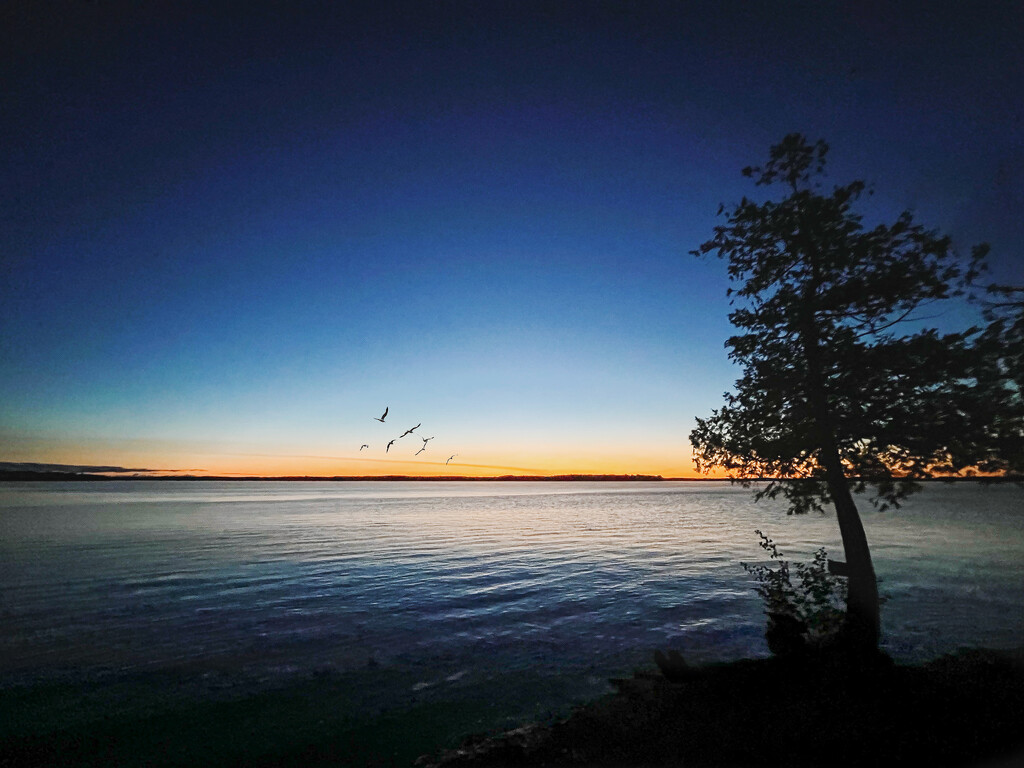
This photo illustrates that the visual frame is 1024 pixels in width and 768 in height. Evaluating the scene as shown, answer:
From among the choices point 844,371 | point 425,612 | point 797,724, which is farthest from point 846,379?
point 425,612

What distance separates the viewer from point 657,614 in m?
19.2

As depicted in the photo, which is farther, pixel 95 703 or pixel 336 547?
pixel 336 547

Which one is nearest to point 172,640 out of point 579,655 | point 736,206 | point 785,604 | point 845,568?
point 579,655

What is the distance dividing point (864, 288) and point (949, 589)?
2108 centimetres

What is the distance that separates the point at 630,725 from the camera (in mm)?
9438

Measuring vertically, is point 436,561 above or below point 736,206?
below

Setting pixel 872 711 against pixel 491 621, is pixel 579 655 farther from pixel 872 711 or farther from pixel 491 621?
pixel 872 711

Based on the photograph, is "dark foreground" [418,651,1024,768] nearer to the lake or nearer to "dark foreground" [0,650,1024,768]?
"dark foreground" [0,650,1024,768]

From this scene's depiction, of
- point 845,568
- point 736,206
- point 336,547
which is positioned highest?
point 736,206

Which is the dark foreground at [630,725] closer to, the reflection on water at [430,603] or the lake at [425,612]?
the lake at [425,612]

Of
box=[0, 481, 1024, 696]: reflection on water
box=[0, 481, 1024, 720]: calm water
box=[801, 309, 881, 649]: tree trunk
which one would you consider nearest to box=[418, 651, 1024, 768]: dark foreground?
box=[801, 309, 881, 649]: tree trunk

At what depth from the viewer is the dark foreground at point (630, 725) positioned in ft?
27.1

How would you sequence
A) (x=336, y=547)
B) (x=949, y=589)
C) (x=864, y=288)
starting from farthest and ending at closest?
(x=336, y=547) → (x=949, y=589) → (x=864, y=288)

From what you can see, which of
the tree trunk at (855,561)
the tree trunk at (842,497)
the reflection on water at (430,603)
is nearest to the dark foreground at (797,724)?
the tree trunk at (855,561)
